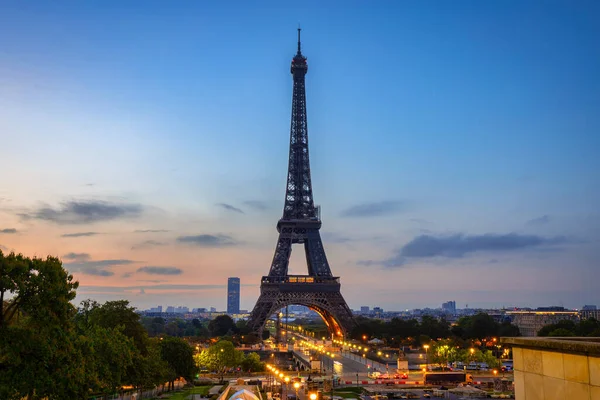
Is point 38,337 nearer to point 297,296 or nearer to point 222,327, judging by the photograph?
point 297,296

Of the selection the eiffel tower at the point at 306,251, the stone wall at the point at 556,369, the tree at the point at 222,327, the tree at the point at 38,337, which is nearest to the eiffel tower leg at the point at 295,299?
the eiffel tower at the point at 306,251

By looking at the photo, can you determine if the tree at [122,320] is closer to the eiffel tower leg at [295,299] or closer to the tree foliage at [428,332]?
the eiffel tower leg at [295,299]

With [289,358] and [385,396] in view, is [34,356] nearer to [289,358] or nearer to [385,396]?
[385,396]

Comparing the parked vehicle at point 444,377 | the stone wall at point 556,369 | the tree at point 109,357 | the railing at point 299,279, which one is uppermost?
the railing at point 299,279

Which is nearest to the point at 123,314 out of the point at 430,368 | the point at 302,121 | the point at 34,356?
the point at 34,356

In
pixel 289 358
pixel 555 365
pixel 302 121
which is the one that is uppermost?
pixel 302 121

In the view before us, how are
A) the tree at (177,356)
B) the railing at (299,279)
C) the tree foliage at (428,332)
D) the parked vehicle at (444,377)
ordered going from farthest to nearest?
the tree foliage at (428,332), the railing at (299,279), the parked vehicle at (444,377), the tree at (177,356)
